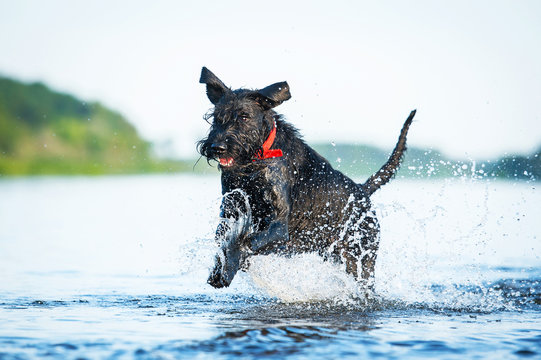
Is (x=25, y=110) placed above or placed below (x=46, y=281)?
above

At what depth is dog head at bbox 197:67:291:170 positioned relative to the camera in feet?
23.4

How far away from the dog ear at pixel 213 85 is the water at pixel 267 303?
1.34 m

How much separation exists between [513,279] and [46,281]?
655 centimetres

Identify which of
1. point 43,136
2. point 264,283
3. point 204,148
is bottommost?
point 264,283

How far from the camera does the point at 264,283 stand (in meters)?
8.26

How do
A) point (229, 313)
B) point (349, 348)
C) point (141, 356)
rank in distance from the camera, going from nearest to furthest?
point (141, 356) < point (349, 348) < point (229, 313)

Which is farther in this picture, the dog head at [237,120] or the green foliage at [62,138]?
the green foliage at [62,138]

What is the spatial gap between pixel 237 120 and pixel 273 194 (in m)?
0.86

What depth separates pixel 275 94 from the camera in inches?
295

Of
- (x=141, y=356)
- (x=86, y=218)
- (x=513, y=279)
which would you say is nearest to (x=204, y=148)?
(x=141, y=356)

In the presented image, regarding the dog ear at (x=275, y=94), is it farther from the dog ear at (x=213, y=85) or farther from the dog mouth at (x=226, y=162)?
the dog mouth at (x=226, y=162)

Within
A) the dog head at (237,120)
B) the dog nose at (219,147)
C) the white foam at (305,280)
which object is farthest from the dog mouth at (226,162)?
the white foam at (305,280)

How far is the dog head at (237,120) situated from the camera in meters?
7.14

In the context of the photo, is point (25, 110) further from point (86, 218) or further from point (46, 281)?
point (46, 281)
